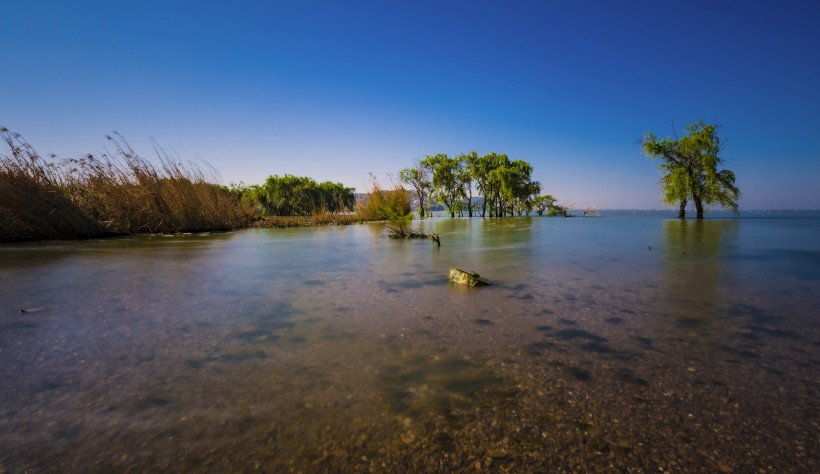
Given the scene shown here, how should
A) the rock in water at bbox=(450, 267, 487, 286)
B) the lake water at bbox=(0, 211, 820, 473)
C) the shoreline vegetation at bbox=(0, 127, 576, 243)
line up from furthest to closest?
the shoreline vegetation at bbox=(0, 127, 576, 243), the rock in water at bbox=(450, 267, 487, 286), the lake water at bbox=(0, 211, 820, 473)

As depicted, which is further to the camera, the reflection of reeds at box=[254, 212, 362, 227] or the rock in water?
the reflection of reeds at box=[254, 212, 362, 227]

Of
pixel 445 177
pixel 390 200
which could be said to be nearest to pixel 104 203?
pixel 390 200

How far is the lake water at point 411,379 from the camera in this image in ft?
4.25

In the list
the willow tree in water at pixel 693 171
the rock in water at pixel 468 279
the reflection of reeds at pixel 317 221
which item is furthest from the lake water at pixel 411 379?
the willow tree in water at pixel 693 171

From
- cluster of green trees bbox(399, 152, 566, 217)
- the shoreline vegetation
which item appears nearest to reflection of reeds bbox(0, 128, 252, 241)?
the shoreline vegetation

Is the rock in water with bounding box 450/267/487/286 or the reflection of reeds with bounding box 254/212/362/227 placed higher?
the reflection of reeds with bounding box 254/212/362/227

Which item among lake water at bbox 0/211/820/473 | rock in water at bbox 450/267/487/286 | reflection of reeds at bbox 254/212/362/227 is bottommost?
lake water at bbox 0/211/820/473

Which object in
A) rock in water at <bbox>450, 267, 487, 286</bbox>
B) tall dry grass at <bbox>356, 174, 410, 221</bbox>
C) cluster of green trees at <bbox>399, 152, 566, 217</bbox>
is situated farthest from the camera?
cluster of green trees at <bbox>399, 152, 566, 217</bbox>

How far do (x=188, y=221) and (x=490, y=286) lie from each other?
1465 cm

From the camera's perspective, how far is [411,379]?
1.90 meters

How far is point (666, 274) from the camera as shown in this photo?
5047 millimetres

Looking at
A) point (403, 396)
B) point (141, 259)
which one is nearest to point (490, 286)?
point (403, 396)

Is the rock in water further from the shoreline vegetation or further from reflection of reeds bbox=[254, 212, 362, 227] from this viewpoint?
reflection of reeds bbox=[254, 212, 362, 227]

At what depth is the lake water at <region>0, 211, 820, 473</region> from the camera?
1.29 meters
